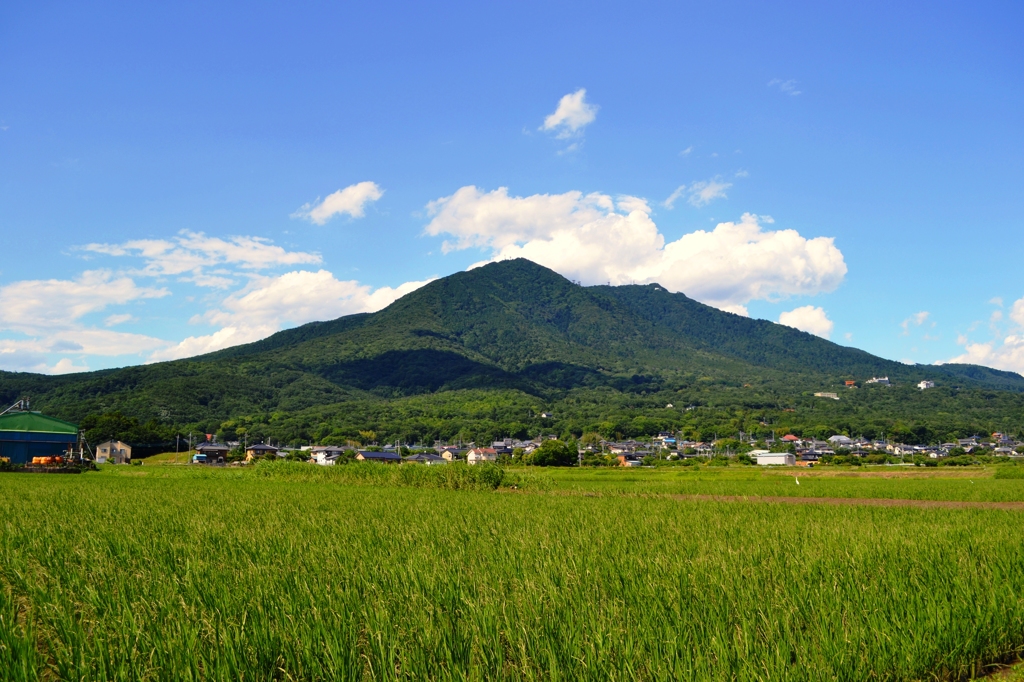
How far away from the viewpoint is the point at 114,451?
9244 cm

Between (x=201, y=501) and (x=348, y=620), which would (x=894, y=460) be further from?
(x=348, y=620)

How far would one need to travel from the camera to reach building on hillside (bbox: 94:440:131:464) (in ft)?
299

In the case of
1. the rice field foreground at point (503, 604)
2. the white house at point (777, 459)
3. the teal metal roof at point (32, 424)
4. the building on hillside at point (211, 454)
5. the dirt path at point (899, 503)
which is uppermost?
the teal metal roof at point (32, 424)

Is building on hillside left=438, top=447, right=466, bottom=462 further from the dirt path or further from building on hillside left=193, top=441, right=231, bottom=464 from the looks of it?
the dirt path

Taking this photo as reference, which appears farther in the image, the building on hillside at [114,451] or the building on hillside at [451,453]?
the building on hillside at [451,453]

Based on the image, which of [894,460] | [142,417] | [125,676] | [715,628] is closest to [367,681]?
[125,676]

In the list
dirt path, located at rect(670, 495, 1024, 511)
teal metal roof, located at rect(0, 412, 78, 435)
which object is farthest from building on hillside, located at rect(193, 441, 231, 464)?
dirt path, located at rect(670, 495, 1024, 511)

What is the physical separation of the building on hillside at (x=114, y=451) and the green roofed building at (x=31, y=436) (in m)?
32.4

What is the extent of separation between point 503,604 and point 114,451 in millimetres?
105721

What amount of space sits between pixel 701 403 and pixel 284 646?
173 m

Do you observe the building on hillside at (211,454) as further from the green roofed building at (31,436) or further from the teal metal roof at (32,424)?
the green roofed building at (31,436)

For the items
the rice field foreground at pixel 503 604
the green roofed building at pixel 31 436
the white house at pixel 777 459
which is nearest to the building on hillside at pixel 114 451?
the green roofed building at pixel 31 436

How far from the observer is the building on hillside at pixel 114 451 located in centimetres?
9112

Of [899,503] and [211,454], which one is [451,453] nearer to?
[211,454]
